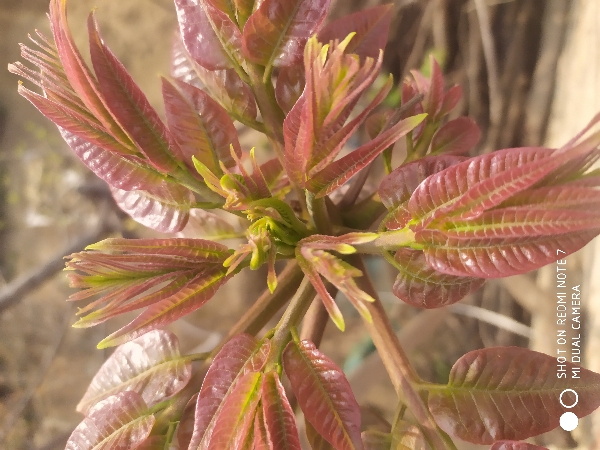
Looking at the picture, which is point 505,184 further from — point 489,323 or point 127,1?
point 127,1

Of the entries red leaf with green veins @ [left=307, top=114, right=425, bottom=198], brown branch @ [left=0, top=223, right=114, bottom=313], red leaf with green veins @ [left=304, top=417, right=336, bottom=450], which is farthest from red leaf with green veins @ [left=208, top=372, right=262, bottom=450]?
brown branch @ [left=0, top=223, right=114, bottom=313]

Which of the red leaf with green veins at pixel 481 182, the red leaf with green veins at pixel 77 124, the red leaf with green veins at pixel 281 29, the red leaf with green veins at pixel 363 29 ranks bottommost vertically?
the red leaf with green veins at pixel 481 182

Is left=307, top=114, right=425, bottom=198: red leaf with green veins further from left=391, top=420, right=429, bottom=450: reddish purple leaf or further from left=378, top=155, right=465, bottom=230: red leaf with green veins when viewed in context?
left=391, top=420, right=429, bottom=450: reddish purple leaf

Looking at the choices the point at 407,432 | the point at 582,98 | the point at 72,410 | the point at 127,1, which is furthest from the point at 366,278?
the point at 127,1

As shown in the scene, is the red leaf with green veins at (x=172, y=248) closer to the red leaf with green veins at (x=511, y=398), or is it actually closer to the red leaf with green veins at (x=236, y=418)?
the red leaf with green veins at (x=236, y=418)

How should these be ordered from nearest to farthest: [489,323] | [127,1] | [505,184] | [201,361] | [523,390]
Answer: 1. [505,184]
2. [523,390]
3. [201,361]
4. [489,323]
5. [127,1]

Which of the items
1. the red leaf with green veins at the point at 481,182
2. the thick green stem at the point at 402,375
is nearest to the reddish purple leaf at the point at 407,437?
the thick green stem at the point at 402,375
